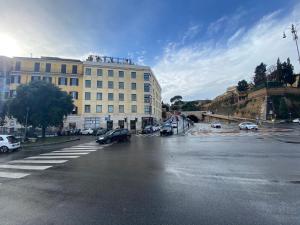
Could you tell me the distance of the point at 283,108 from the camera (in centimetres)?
6059

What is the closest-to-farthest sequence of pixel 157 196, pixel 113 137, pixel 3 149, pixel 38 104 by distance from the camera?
pixel 157 196 < pixel 3 149 < pixel 113 137 < pixel 38 104

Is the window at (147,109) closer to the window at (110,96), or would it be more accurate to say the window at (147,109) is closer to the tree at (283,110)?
Answer: the window at (110,96)

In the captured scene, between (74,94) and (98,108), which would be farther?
(98,108)

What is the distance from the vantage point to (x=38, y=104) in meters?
25.3

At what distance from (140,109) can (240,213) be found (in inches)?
1863

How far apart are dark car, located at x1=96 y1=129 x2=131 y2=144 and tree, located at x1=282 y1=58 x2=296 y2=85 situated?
73775mm

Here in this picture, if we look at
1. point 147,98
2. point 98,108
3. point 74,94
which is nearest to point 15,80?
point 74,94

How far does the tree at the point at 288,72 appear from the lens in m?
68.6

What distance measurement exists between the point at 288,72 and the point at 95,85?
233ft

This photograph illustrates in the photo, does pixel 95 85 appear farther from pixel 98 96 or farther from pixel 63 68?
pixel 63 68

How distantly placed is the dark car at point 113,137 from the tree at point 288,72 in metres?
73.8

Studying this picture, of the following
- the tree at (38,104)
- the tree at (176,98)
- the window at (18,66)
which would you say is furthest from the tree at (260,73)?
the window at (18,66)

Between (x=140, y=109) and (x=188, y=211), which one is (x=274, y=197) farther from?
(x=140, y=109)

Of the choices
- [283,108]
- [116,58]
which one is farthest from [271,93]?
[116,58]
